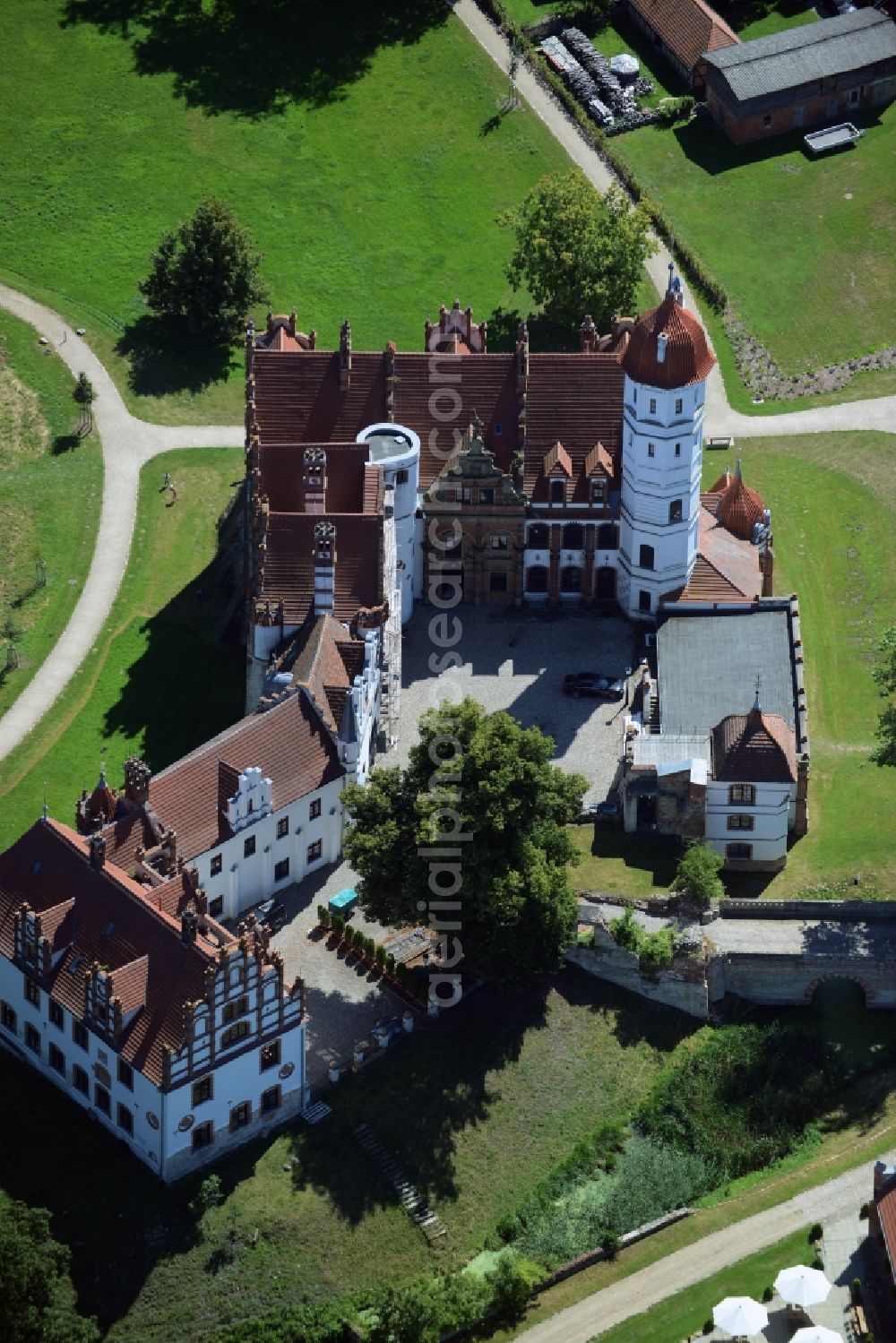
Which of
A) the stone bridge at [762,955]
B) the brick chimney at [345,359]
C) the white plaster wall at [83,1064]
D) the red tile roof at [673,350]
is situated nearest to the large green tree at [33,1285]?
the white plaster wall at [83,1064]

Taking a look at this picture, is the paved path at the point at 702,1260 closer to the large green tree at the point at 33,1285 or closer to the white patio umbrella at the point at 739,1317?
the white patio umbrella at the point at 739,1317

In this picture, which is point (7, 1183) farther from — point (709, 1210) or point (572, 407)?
point (572, 407)

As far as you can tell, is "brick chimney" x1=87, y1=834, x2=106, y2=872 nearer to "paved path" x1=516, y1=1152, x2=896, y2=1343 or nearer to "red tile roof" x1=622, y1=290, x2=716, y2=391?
"paved path" x1=516, y1=1152, x2=896, y2=1343

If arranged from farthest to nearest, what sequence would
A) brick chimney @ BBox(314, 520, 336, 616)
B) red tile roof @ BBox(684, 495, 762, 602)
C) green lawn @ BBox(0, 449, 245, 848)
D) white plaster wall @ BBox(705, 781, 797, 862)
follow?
red tile roof @ BBox(684, 495, 762, 602) < green lawn @ BBox(0, 449, 245, 848) < brick chimney @ BBox(314, 520, 336, 616) < white plaster wall @ BBox(705, 781, 797, 862)

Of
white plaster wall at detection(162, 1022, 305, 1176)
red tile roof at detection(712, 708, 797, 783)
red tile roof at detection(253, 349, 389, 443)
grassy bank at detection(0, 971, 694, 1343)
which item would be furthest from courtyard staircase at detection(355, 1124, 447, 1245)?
red tile roof at detection(253, 349, 389, 443)

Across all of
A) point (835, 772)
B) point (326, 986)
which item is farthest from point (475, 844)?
point (835, 772)

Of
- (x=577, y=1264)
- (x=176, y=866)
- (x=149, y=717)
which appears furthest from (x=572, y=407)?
(x=577, y=1264)
